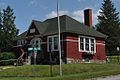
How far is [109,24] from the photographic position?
83875 mm

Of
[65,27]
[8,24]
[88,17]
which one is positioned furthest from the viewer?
[8,24]

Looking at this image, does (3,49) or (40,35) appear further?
(3,49)

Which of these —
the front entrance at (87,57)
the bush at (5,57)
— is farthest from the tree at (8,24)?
the front entrance at (87,57)

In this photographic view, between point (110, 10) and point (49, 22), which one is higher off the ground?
point (110, 10)

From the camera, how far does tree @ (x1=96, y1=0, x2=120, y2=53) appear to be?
263ft

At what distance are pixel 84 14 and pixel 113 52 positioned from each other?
94.8ft

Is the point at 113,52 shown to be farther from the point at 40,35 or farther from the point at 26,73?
the point at 26,73

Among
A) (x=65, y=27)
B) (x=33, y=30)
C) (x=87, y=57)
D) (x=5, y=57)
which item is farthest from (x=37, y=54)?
(x=87, y=57)

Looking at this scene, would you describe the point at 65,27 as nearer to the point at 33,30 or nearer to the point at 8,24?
the point at 33,30

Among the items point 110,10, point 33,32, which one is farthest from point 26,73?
point 110,10

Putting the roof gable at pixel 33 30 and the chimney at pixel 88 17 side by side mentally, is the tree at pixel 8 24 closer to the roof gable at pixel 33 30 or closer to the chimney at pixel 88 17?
the roof gable at pixel 33 30

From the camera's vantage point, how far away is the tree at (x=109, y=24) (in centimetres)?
8006

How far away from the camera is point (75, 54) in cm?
4391

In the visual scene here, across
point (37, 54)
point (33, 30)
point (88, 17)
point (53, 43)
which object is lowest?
point (37, 54)
